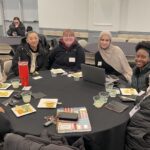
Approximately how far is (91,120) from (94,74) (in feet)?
2.64

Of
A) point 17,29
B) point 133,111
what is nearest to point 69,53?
point 133,111

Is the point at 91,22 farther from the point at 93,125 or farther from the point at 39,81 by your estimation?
the point at 93,125

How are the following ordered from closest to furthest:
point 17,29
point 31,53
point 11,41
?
point 31,53 < point 11,41 < point 17,29

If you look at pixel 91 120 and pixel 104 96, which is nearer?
pixel 91 120

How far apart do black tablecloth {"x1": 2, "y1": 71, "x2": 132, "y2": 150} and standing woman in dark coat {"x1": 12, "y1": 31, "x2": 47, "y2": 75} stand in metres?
0.98

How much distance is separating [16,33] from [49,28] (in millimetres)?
1023

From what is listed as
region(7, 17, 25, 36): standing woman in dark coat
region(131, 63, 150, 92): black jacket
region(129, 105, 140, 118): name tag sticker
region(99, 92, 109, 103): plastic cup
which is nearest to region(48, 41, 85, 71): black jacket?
region(131, 63, 150, 92): black jacket

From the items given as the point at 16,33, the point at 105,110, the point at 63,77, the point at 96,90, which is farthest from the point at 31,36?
the point at 16,33

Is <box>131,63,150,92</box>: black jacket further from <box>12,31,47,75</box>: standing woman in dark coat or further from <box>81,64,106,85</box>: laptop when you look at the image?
<box>12,31,47,75</box>: standing woman in dark coat

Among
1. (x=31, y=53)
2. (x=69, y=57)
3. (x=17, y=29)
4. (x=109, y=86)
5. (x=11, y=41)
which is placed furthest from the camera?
(x=17, y=29)

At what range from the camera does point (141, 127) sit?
5.87ft

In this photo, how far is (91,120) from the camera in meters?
1.81

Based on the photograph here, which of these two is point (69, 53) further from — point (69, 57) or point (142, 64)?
point (142, 64)

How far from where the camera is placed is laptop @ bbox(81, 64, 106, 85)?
2434mm
